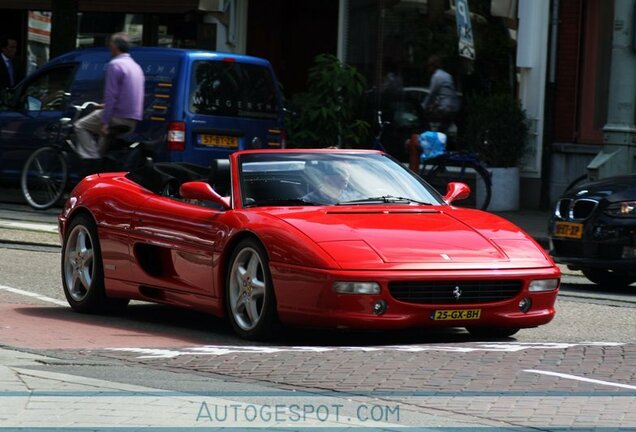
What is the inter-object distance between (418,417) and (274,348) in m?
2.33

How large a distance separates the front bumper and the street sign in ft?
43.8

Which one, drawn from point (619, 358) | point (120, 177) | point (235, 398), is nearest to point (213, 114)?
point (120, 177)

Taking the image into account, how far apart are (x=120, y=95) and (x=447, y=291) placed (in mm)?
9072

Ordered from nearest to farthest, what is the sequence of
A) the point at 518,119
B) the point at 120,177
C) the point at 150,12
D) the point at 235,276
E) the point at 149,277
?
the point at 235,276 < the point at 149,277 < the point at 120,177 < the point at 518,119 < the point at 150,12

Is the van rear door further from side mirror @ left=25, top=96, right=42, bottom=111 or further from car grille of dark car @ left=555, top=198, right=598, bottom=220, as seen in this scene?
car grille of dark car @ left=555, top=198, right=598, bottom=220

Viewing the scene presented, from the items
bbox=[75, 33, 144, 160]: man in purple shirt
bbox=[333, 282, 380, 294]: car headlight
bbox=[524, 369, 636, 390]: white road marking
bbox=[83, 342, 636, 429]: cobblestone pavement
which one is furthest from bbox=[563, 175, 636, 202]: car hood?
bbox=[75, 33, 144, 160]: man in purple shirt

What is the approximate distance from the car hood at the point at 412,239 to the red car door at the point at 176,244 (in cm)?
58

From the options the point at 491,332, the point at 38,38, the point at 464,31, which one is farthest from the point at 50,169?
the point at 38,38

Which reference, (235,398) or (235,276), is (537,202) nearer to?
(235,276)

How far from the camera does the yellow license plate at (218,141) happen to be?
60.5 ft

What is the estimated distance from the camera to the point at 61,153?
18953mm

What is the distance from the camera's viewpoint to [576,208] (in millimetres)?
13742

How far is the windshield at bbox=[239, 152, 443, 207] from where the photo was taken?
10.3m

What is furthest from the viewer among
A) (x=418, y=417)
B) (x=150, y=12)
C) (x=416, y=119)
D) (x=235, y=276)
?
(x=150, y=12)
